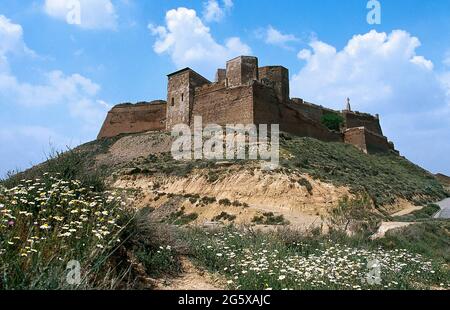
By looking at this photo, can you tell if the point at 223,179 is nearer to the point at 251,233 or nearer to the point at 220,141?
the point at 220,141

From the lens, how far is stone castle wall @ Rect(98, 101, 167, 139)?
3731 centimetres

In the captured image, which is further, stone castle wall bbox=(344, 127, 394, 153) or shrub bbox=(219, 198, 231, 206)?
stone castle wall bbox=(344, 127, 394, 153)

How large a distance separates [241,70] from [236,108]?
3.44 m

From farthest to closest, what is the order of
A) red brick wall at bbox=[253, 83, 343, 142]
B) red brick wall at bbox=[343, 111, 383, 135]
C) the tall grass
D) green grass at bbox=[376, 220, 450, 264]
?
red brick wall at bbox=[343, 111, 383, 135] → red brick wall at bbox=[253, 83, 343, 142] → green grass at bbox=[376, 220, 450, 264] → the tall grass

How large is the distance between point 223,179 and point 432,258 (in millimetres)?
12766

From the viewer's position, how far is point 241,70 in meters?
30.6

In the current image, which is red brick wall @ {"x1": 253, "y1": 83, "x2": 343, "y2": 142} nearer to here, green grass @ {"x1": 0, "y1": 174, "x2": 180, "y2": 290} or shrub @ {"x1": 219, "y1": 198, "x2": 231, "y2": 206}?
shrub @ {"x1": 219, "y1": 198, "x2": 231, "y2": 206}

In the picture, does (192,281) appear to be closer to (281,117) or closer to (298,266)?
(298,266)

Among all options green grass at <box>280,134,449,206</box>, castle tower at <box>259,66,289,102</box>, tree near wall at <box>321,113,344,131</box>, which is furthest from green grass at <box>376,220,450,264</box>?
tree near wall at <box>321,113,344,131</box>

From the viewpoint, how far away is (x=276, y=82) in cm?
3378

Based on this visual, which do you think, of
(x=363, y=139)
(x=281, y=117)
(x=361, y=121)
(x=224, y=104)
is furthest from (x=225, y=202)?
(x=361, y=121)

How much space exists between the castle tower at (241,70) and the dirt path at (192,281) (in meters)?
24.9

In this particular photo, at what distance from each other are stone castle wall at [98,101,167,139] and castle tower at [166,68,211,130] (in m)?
2.74
